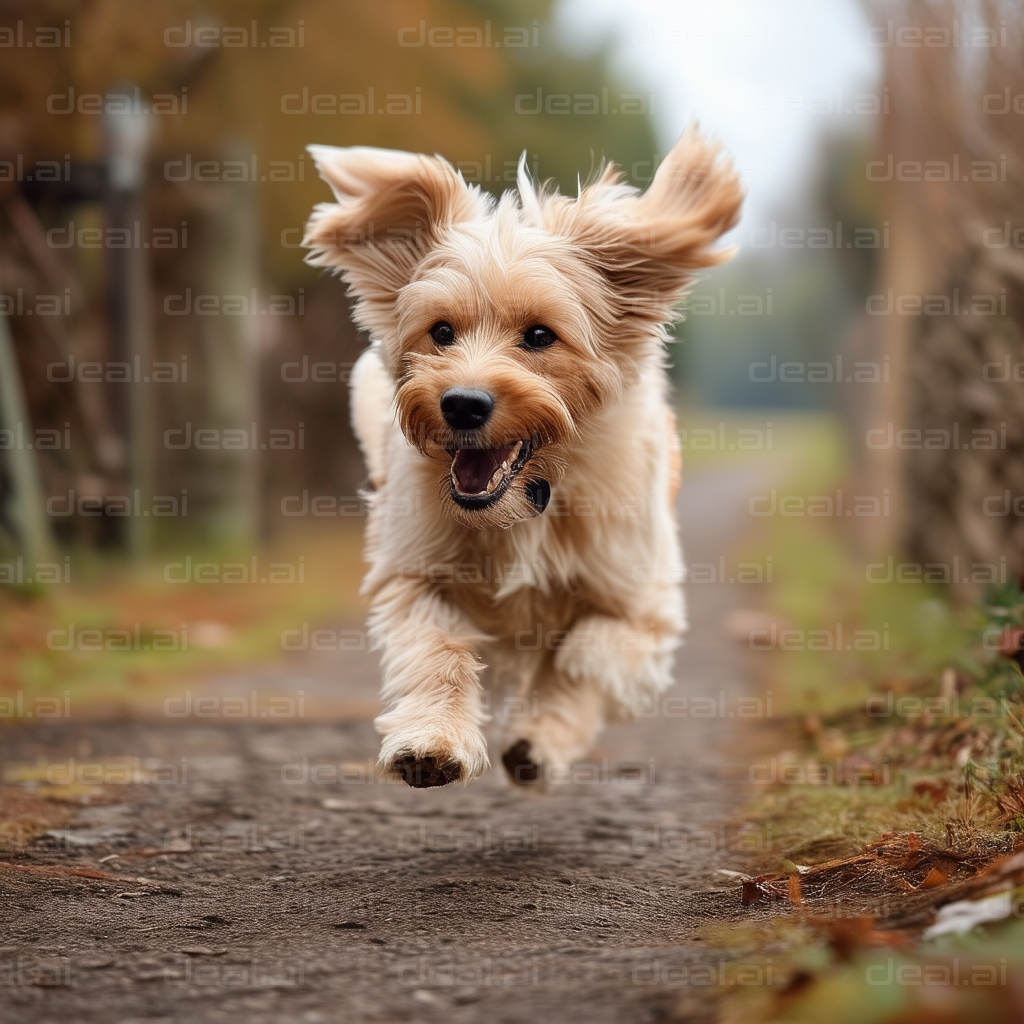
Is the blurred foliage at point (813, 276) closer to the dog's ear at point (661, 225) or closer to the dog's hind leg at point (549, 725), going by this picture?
the dog's ear at point (661, 225)

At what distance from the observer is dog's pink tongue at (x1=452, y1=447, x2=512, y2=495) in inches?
156

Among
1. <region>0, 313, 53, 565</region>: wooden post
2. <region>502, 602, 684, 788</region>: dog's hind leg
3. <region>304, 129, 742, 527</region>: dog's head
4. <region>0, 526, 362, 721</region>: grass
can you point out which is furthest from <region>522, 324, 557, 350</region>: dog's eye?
<region>0, 313, 53, 565</region>: wooden post

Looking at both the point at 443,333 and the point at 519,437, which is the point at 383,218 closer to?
the point at 443,333

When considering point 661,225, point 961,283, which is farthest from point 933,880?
point 961,283

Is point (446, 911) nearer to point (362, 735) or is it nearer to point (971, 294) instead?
point (362, 735)

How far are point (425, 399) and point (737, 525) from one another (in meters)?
13.2

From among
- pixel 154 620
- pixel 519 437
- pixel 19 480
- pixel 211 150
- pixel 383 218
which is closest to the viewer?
pixel 519 437

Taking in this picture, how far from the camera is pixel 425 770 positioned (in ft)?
12.3

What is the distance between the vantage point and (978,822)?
3.69 m

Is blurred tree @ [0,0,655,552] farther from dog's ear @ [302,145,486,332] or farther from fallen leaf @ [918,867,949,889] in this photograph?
fallen leaf @ [918,867,949,889]

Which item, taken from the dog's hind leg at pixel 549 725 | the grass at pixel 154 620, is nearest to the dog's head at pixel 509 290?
the dog's hind leg at pixel 549 725

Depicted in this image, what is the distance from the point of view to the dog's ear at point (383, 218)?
4316 mm

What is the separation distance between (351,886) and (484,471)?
50.5 inches

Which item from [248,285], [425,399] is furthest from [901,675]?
[248,285]
